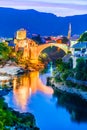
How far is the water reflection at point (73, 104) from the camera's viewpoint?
19.8 m

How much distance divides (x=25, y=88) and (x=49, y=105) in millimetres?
4745

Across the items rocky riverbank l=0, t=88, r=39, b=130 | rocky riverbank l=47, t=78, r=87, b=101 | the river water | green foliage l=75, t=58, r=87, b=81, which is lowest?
the river water

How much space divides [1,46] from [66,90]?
59.7 feet

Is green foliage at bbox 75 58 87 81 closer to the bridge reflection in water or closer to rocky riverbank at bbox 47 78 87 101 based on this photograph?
rocky riverbank at bbox 47 78 87 101

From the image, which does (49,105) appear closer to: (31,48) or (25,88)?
(25,88)

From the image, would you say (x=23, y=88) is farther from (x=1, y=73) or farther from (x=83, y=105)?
(x=1, y=73)

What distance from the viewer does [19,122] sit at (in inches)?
561

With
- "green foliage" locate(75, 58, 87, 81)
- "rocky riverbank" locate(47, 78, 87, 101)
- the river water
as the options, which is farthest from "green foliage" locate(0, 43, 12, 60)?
"green foliage" locate(75, 58, 87, 81)

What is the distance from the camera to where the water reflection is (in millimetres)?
19814

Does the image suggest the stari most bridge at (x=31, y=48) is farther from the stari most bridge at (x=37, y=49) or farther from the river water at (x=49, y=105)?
the river water at (x=49, y=105)

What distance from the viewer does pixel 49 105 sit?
72.0 ft

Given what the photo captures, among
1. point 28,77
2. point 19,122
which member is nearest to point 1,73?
point 28,77

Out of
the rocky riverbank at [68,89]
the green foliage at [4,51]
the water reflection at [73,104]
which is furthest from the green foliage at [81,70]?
the green foliage at [4,51]

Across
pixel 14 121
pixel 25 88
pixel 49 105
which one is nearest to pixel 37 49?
pixel 25 88
